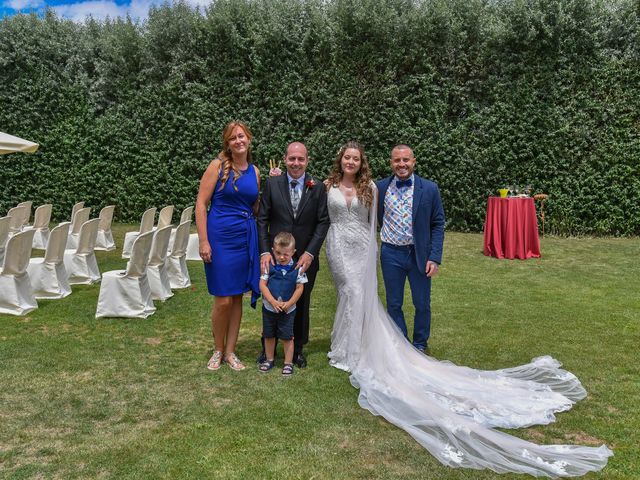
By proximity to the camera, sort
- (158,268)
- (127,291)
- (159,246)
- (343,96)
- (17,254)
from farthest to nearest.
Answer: (343,96) → (158,268) → (159,246) → (17,254) → (127,291)

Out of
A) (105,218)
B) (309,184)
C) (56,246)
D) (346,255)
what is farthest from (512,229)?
(105,218)

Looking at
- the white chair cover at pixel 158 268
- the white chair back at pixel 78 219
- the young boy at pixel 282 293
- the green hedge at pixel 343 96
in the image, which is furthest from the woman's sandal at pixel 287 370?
the green hedge at pixel 343 96

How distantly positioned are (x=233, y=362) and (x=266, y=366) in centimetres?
29

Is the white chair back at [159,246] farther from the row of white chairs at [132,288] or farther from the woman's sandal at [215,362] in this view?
the woman's sandal at [215,362]

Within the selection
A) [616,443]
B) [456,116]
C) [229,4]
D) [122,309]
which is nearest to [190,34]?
[229,4]

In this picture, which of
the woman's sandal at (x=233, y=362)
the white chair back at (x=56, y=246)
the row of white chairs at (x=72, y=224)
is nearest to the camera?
the woman's sandal at (x=233, y=362)

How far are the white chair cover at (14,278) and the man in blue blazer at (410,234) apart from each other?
4058 millimetres

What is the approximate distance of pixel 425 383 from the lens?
3.99 meters

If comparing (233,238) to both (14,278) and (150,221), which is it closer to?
(14,278)

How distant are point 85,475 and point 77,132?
12757mm

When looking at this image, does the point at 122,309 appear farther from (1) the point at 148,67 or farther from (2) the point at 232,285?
(1) the point at 148,67

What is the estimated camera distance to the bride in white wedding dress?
118 inches

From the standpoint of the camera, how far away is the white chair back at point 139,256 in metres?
6.11

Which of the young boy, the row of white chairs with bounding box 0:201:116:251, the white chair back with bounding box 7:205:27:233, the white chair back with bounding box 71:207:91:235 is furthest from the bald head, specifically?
the white chair back with bounding box 7:205:27:233
